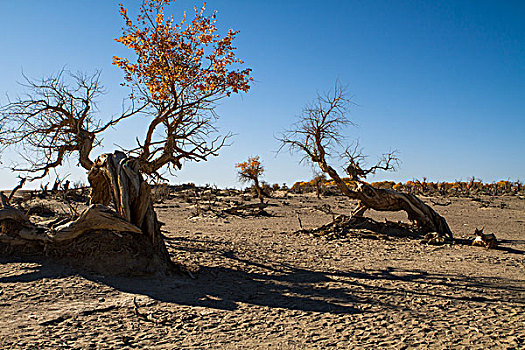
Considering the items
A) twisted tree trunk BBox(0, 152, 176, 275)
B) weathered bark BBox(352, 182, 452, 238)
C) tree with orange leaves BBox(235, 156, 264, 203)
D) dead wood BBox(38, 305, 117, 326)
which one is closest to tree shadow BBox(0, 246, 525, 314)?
twisted tree trunk BBox(0, 152, 176, 275)

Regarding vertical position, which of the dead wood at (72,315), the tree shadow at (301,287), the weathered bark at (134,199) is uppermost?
the weathered bark at (134,199)

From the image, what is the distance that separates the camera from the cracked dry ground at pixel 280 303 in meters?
4.58

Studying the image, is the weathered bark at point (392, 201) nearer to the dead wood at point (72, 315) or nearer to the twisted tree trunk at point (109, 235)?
the twisted tree trunk at point (109, 235)

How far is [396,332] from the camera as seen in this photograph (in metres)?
4.83

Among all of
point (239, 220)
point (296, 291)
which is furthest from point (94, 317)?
point (239, 220)

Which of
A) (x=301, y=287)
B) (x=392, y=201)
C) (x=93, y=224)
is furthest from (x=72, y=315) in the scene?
(x=392, y=201)

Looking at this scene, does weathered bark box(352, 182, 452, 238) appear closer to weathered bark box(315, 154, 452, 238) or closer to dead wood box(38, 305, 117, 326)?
weathered bark box(315, 154, 452, 238)

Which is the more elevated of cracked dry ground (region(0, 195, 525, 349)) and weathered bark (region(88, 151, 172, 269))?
weathered bark (region(88, 151, 172, 269))

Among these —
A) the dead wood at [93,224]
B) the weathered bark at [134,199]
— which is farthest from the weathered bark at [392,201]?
the dead wood at [93,224]

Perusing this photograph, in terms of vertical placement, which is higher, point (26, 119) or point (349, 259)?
point (26, 119)

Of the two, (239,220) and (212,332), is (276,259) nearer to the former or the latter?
(212,332)

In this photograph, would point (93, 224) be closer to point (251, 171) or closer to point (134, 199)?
point (134, 199)

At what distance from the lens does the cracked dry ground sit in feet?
15.0

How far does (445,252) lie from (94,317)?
26.7 feet
